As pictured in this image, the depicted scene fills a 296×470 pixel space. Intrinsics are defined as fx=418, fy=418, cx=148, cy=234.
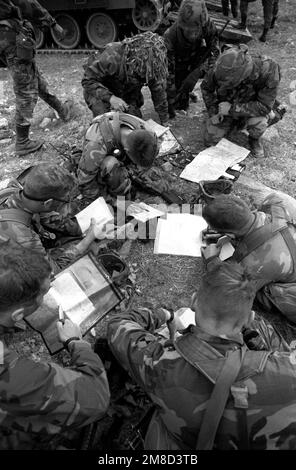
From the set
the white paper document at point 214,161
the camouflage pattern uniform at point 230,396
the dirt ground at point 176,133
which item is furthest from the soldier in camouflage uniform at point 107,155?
the camouflage pattern uniform at point 230,396

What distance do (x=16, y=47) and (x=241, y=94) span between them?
2.60 metres

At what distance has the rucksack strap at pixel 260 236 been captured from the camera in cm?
308

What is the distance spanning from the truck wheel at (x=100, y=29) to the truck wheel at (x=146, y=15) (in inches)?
16.5

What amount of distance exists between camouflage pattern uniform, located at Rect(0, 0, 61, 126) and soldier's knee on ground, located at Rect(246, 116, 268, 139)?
8.36 ft

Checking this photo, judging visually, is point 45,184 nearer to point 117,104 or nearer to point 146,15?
point 117,104

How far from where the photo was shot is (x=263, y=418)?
6.12 feet

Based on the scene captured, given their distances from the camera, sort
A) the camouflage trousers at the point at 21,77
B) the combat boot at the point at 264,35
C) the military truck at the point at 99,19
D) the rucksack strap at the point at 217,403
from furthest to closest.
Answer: the combat boot at the point at 264,35, the military truck at the point at 99,19, the camouflage trousers at the point at 21,77, the rucksack strap at the point at 217,403

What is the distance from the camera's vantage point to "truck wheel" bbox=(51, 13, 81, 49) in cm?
719

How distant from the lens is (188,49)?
541 centimetres

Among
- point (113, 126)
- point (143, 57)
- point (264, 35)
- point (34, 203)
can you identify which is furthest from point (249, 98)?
point (264, 35)

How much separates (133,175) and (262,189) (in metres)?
1.43

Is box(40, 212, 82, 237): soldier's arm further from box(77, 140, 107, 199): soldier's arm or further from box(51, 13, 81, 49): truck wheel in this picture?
box(51, 13, 81, 49): truck wheel

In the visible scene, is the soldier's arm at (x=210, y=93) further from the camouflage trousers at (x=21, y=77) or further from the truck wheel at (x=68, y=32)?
the truck wheel at (x=68, y=32)

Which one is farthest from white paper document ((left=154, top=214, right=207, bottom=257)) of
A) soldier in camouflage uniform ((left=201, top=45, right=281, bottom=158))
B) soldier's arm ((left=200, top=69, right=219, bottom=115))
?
soldier's arm ((left=200, top=69, right=219, bottom=115))
